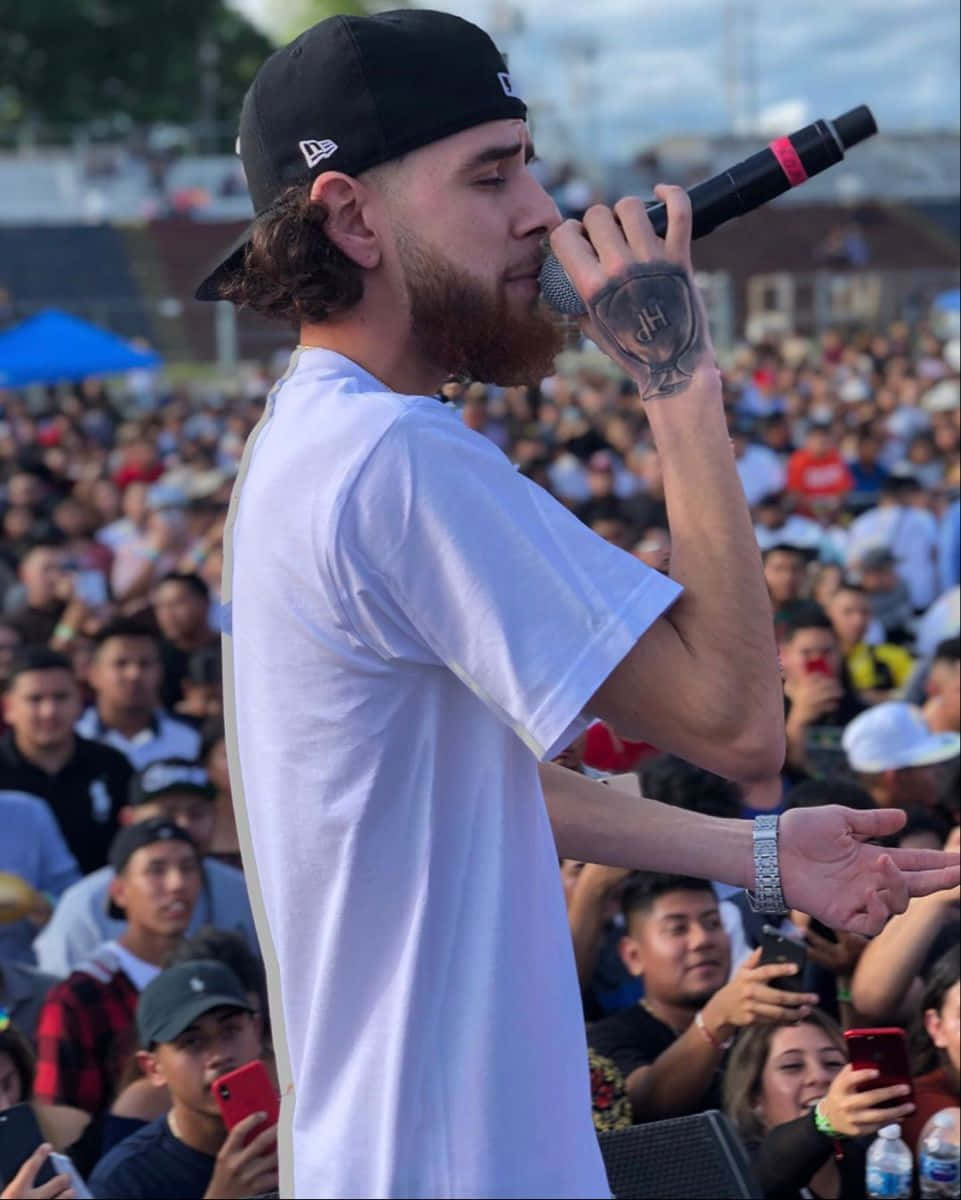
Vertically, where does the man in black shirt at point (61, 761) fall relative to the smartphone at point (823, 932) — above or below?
above

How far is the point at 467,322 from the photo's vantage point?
1.66m

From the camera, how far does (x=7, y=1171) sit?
2719 millimetres

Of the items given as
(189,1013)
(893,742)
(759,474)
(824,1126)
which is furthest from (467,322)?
(759,474)

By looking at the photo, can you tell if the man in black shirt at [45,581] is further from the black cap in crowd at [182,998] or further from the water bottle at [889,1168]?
the water bottle at [889,1168]

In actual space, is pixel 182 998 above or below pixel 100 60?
below

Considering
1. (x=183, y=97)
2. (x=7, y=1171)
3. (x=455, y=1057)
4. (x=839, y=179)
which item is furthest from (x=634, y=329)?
(x=183, y=97)

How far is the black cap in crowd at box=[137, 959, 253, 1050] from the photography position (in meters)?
4.07

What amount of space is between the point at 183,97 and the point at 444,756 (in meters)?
60.8

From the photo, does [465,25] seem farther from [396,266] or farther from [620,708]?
[620,708]

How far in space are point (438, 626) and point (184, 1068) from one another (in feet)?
9.04

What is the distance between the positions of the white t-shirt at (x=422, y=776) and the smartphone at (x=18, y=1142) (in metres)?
1.23

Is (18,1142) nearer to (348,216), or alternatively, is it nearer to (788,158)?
(348,216)

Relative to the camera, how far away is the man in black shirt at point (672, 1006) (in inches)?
149

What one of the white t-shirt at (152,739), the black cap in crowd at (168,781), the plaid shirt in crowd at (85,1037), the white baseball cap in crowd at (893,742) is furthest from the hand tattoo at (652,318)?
the white t-shirt at (152,739)
